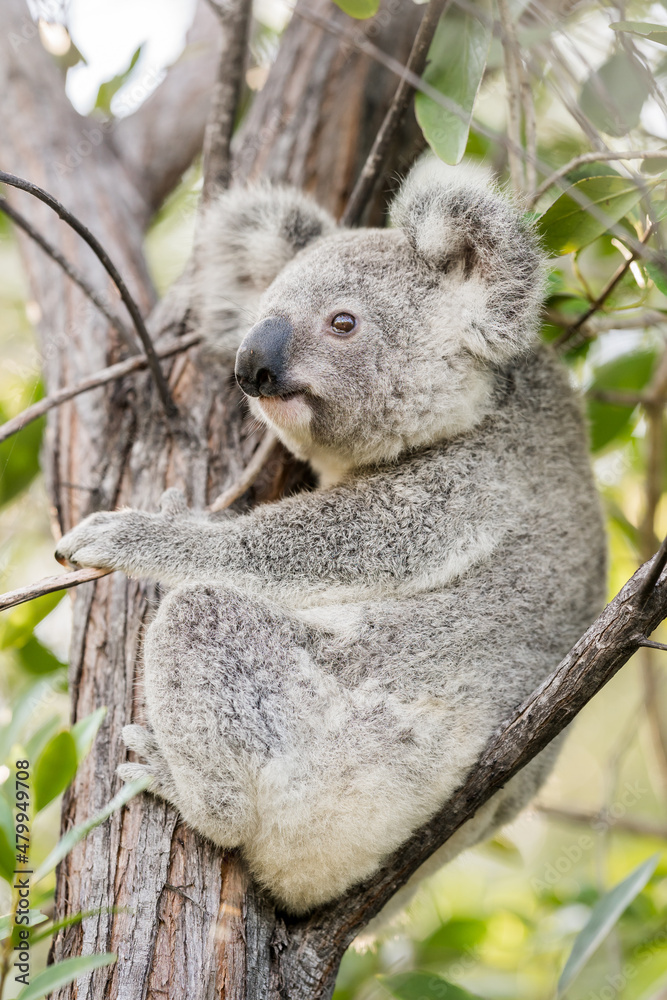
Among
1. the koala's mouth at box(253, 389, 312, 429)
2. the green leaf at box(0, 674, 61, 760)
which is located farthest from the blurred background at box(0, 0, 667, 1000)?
the koala's mouth at box(253, 389, 312, 429)

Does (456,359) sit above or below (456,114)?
below

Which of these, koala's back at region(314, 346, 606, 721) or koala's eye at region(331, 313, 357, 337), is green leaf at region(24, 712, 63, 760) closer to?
koala's back at region(314, 346, 606, 721)

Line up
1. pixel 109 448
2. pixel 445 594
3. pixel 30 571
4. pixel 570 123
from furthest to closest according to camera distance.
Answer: pixel 30 571, pixel 570 123, pixel 109 448, pixel 445 594

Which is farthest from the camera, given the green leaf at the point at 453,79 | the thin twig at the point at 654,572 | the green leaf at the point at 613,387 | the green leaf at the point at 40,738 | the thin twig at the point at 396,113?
the green leaf at the point at 613,387

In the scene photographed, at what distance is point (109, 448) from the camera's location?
2.94 meters

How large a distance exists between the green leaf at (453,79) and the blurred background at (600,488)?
12 cm

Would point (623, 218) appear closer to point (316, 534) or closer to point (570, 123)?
point (316, 534)

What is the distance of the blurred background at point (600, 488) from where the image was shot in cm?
254

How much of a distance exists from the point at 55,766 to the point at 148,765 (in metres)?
0.52

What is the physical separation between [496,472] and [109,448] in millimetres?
1406

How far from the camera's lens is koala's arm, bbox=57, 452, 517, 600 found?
7.72 ft

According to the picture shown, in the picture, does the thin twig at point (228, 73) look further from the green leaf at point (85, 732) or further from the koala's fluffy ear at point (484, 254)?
the green leaf at point (85, 732)

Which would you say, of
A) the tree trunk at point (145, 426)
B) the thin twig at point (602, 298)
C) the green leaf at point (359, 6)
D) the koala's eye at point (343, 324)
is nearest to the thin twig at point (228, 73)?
the tree trunk at point (145, 426)

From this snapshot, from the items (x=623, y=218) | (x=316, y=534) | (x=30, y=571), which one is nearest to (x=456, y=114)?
(x=623, y=218)
